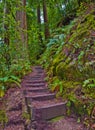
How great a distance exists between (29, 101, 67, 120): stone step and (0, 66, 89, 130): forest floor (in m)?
0.12

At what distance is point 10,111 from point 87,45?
283 cm

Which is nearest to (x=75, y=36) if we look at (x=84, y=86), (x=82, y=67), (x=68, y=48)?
(x=68, y=48)

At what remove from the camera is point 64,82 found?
17.6ft

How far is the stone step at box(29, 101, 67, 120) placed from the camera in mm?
4039

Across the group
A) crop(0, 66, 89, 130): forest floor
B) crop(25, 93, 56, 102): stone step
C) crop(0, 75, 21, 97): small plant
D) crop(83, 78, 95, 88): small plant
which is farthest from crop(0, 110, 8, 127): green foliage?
crop(83, 78, 95, 88): small plant

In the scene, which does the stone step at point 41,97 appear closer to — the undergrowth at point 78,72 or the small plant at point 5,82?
the undergrowth at point 78,72

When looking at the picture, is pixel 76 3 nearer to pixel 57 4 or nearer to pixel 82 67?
pixel 57 4

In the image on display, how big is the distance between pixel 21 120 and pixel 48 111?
0.63m

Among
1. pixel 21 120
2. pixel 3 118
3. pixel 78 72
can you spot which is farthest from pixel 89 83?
pixel 3 118

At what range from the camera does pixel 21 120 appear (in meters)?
3.88

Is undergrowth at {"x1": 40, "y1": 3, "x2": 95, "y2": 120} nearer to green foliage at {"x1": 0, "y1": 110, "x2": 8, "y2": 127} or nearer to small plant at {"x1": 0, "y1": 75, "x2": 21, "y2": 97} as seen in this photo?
small plant at {"x1": 0, "y1": 75, "x2": 21, "y2": 97}

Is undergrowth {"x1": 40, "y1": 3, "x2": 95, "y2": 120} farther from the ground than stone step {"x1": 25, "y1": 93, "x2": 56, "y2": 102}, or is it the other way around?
undergrowth {"x1": 40, "y1": 3, "x2": 95, "y2": 120}

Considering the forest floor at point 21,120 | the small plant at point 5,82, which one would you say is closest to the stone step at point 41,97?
the forest floor at point 21,120

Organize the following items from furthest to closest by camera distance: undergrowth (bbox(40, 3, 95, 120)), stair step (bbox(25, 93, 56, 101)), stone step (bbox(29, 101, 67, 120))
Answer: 1. stair step (bbox(25, 93, 56, 101))
2. undergrowth (bbox(40, 3, 95, 120))
3. stone step (bbox(29, 101, 67, 120))
